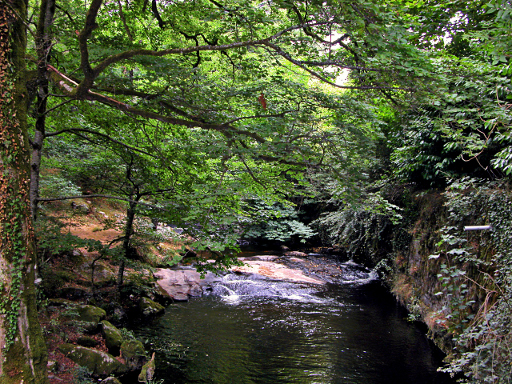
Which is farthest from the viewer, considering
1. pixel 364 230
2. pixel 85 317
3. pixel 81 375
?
pixel 364 230

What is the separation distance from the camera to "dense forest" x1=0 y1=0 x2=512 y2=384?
343 centimetres

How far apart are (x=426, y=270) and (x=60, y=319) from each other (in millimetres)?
A: 8141

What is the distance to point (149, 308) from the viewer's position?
8805mm

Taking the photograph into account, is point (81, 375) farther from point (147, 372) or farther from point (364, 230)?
point (364, 230)

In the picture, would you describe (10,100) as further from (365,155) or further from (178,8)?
(365,155)

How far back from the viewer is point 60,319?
6336 millimetres

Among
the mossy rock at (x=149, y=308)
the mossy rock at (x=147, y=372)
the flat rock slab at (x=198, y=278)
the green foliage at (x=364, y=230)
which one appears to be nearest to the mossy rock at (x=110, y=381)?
the mossy rock at (x=147, y=372)

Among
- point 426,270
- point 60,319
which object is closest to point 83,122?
point 60,319

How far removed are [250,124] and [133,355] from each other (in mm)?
4582

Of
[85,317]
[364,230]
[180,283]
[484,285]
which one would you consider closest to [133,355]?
[85,317]

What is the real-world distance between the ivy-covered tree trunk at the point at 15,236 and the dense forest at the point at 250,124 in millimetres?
13

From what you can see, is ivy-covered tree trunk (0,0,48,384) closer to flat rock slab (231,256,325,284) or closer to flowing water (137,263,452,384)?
flowing water (137,263,452,384)

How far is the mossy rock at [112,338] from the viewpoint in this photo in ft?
20.5

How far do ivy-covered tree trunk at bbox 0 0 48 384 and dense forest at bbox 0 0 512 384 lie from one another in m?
0.01
